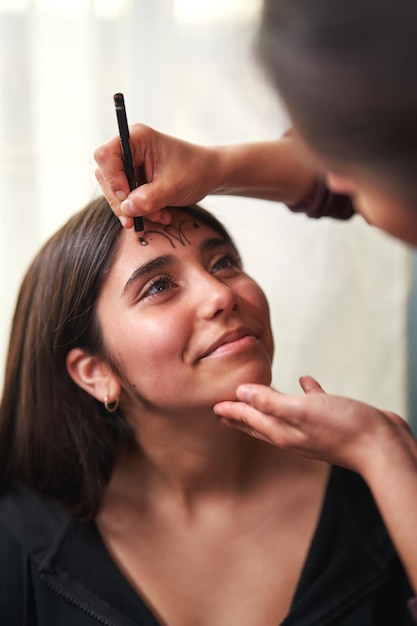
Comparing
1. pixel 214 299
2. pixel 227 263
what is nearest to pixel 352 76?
pixel 214 299

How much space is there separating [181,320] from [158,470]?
0.38 metres

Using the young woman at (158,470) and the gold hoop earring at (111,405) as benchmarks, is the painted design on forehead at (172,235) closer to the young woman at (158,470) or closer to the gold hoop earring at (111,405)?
the young woman at (158,470)

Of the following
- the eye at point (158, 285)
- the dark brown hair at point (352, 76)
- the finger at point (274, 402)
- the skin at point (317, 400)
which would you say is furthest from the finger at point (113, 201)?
the dark brown hair at point (352, 76)

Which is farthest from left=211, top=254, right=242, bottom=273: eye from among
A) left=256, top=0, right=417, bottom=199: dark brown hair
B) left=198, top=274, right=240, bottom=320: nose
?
left=256, top=0, right=417, bottom=199: dark brown hair

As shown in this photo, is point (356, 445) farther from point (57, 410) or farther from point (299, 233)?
point (299, 233)

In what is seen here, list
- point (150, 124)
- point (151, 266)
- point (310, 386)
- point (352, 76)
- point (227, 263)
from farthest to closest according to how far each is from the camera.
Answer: point (150, 124), point (227, 263), point (151, 266), point (310, 386), point (352, 76)

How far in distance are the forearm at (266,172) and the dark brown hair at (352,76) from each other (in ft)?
1.93

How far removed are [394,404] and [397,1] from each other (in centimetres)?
→ 155

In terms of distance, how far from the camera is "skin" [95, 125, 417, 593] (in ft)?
2.62

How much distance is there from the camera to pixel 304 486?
1.41 meters

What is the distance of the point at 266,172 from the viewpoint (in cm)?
143

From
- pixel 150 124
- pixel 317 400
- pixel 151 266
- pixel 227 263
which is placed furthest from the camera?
pixel 150 124

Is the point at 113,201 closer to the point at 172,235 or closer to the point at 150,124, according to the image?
the point at 172,235

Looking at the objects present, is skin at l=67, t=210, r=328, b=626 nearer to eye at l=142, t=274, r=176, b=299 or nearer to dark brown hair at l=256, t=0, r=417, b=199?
eye at l=142, t=274, r=176, b=299
